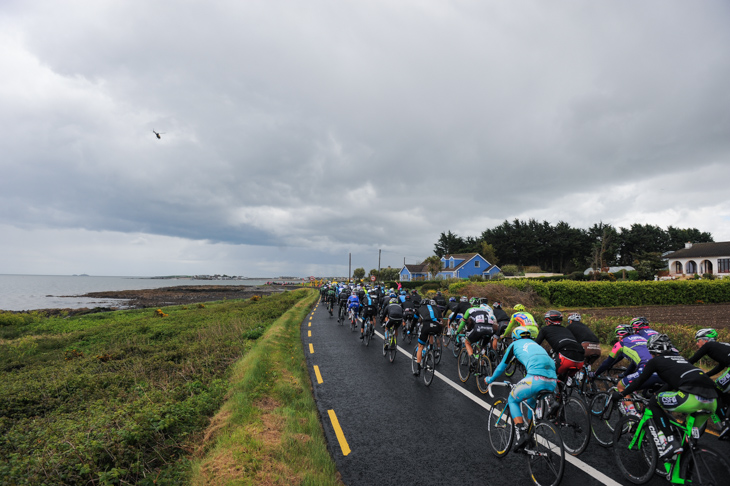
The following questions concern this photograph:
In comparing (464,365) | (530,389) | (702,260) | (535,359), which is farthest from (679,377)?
(702,260)

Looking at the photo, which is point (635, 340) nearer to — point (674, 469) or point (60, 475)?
point (674, 469)

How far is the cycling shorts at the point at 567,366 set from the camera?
6.37m

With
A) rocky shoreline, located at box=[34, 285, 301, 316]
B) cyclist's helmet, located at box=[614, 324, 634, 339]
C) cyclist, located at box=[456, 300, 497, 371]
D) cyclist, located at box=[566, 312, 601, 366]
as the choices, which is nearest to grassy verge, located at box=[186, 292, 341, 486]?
cyclist, located at box=[456, 300, 497, 371]

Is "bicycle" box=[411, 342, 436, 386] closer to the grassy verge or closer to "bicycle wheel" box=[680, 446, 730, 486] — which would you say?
the grassy verge

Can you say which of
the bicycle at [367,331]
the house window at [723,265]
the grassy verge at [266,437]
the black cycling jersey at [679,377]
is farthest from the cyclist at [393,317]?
the house window at [723,265]

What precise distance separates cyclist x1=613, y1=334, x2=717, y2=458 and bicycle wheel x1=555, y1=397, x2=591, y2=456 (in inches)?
36.1

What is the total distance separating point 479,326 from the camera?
9.20 m

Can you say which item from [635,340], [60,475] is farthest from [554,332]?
[60,475]

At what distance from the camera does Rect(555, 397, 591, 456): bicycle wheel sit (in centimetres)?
532

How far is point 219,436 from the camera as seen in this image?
20.5ft

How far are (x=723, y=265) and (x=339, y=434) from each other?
72.8 m

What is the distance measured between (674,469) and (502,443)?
2.08 m

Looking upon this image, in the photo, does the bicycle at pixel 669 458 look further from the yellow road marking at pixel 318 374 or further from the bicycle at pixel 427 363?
the yellow road marking at pixel 318 374

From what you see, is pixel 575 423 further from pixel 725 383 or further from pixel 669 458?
pixel 725 383
